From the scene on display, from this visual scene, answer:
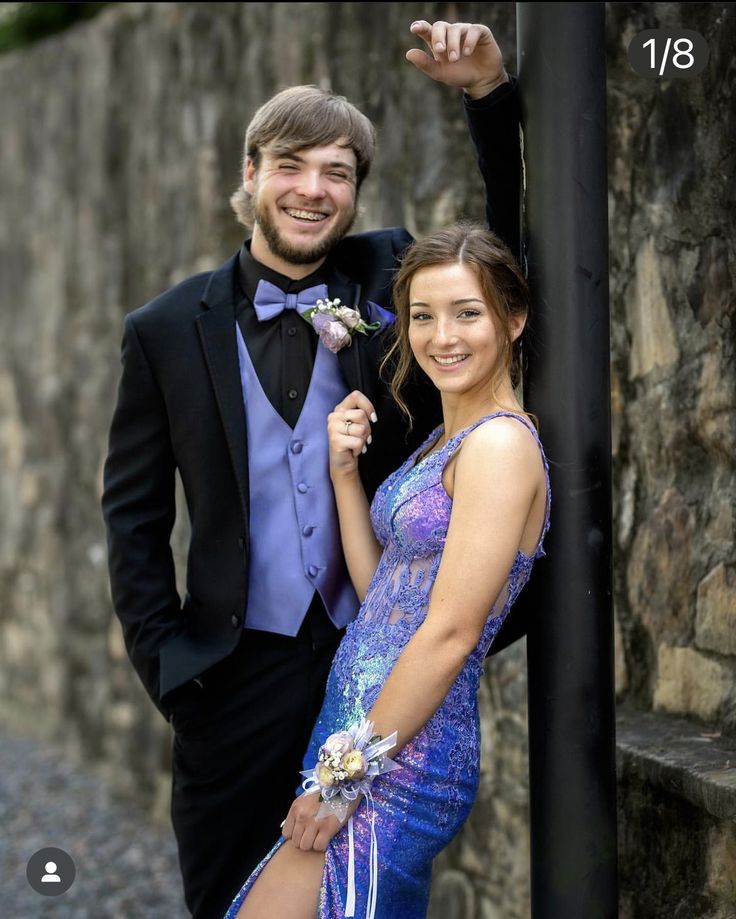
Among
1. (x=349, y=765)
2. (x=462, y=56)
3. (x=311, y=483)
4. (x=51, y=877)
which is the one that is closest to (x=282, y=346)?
(x=311, y=483)

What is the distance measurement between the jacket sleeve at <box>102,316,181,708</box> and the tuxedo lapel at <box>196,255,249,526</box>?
0.17 m

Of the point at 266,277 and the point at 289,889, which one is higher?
the point at 266,277

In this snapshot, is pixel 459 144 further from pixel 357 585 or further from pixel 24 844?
pixel 24 844

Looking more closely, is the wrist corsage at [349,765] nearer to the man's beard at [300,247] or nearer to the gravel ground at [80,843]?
the man's beard at [300,247]

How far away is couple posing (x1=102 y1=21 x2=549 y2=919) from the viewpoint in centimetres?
233

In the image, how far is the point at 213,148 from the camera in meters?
5.34

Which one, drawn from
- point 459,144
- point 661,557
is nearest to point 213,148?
point 459,144

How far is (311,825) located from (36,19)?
6.13 m

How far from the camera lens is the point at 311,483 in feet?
9.07

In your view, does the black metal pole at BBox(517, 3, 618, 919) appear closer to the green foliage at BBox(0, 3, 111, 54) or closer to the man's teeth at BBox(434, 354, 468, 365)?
the man's teeth at BBox(434, 354, 468, 365)

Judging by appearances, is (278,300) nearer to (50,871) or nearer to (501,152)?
(501,152)

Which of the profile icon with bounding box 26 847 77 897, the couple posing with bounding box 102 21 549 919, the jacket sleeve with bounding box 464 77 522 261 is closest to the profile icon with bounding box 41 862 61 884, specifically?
the profile icon with bounding box 26 847 77 897

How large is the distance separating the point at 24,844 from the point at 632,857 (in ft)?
10.9

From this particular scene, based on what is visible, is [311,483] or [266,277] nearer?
[311,483]
